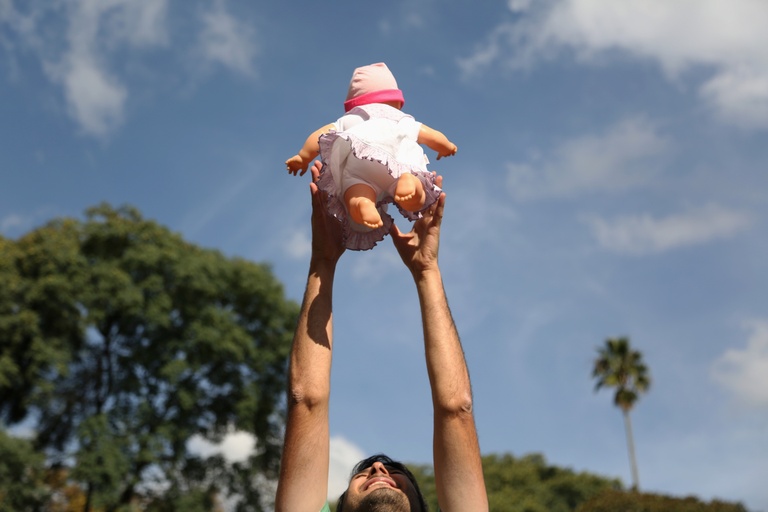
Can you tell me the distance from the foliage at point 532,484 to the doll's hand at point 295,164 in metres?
27.5

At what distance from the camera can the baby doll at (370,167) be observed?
346 cm

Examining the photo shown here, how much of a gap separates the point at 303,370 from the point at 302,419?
19cm

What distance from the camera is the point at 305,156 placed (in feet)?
12.6

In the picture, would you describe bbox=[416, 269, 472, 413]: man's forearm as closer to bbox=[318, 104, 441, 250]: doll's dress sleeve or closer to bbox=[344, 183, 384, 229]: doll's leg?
bbox=[344, 183, 384, 229]: doll's leg

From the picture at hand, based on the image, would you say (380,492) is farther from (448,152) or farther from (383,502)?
(448,152)

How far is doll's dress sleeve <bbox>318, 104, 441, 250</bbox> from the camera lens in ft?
11.6

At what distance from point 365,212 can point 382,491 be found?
113 cm

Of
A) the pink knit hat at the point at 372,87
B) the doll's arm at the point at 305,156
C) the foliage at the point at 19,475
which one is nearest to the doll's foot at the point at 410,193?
the doll's arm at the point at 305,156

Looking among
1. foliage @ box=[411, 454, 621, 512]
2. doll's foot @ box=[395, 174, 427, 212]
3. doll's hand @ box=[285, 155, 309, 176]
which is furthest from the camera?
foliage @ box=[411, 454, 621, 512]

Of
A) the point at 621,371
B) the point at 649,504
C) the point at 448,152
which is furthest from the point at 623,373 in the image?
the point at 448,152

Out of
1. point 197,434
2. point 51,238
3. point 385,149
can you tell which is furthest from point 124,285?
point 385,149

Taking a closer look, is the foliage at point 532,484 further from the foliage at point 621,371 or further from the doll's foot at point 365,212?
the doll's foot at point 365,212

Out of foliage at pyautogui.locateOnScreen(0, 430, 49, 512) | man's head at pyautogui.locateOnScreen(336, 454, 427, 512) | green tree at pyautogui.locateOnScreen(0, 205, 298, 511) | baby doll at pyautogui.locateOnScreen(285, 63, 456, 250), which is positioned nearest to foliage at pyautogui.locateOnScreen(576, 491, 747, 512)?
green tree at pyautogui.locateOnScreen(0, 205, 298, 511)

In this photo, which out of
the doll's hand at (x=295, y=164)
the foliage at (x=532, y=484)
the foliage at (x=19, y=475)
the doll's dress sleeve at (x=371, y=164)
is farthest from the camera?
the foliage at (x=532, y=484)
